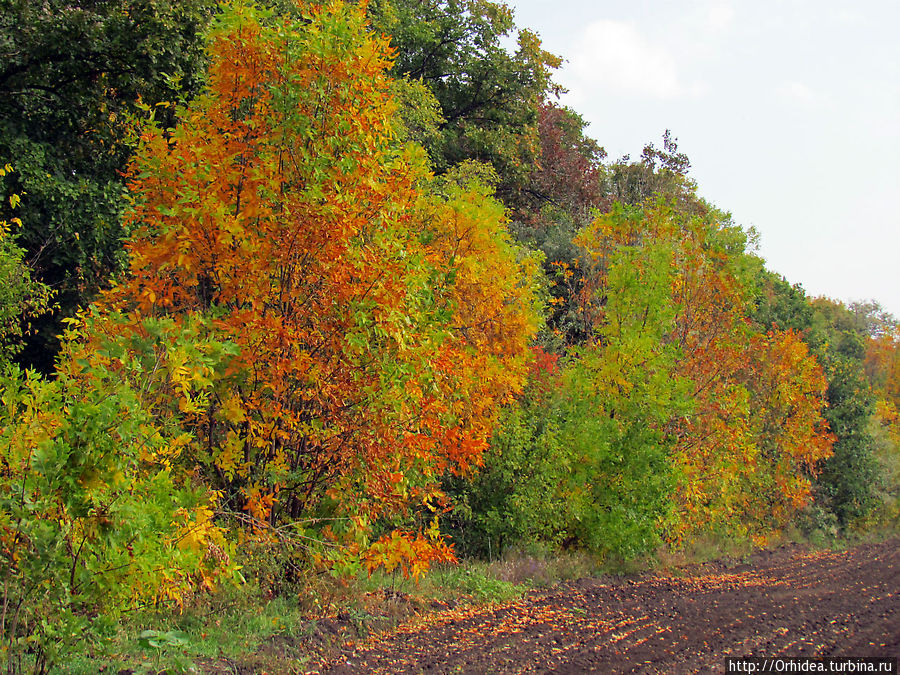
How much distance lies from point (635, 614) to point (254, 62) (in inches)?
344

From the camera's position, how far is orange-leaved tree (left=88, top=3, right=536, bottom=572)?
6.88m

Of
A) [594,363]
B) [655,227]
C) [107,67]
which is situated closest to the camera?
[107,67]

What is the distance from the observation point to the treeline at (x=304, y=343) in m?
4.81

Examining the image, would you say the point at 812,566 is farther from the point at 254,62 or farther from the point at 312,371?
the point at 254,62

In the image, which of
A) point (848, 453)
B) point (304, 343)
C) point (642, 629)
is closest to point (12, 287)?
point (304, 343)

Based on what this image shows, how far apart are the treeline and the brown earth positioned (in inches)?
38.4

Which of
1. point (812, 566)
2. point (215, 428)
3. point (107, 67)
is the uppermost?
point (107, 67)

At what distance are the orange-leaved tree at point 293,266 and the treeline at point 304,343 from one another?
35 mm

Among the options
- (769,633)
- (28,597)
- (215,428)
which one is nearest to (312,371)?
(215,428)

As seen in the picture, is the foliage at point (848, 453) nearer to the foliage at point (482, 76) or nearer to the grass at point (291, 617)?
the foliage at point (482, 76)

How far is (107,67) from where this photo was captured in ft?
→ 41.2

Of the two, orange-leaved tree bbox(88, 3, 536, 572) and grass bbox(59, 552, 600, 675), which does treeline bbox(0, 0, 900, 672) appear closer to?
orange-leaved tree bbox(88, 3, 536, 572)

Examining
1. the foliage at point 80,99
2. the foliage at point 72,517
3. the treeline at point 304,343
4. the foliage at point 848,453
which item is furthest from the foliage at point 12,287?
the foliage at point 848,453

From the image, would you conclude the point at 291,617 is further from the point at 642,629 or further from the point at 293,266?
the point at 642,629
